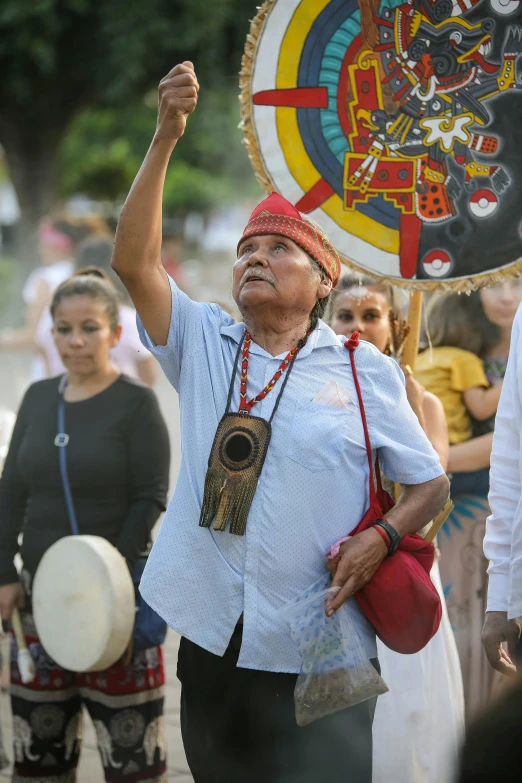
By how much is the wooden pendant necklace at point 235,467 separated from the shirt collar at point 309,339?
143 mm

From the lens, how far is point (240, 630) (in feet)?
9.22

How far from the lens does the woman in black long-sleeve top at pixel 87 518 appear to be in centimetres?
388

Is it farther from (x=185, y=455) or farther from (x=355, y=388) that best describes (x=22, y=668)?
(x=355, y=388)

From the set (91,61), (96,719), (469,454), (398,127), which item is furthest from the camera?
(91,61)

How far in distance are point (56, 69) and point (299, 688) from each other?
17.5 metres

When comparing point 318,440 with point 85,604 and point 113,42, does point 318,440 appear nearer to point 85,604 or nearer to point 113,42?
point 85,604

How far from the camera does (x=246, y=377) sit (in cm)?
288

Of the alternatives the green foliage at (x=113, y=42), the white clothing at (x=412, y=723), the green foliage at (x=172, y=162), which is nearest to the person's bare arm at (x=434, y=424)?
the white clothing at (x=412, y=723)

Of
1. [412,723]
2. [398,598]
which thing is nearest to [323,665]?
[398,598]

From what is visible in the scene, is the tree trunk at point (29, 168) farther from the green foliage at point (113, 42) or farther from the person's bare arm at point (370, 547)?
the person's bare arm at point (370, 547)

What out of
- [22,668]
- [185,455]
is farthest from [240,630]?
[22,668]

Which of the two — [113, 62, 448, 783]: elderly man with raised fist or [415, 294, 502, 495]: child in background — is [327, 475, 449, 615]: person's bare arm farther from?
[415, 294, 502, 495]: child in background

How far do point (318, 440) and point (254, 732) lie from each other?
28.6 inches

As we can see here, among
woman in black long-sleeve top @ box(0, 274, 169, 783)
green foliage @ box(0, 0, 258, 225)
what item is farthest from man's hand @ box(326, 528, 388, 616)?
green foliage @ box(0, 0, 258, 225)
